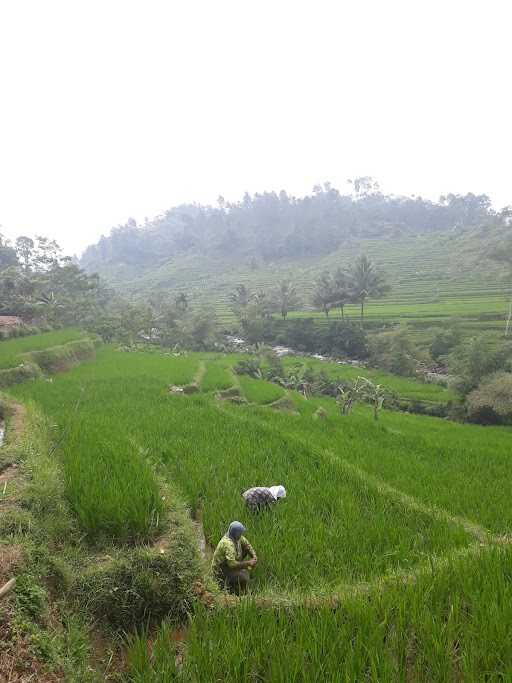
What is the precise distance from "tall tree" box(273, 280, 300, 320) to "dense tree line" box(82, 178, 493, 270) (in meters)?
36.0

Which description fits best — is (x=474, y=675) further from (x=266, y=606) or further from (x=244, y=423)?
(x=244, y=423)

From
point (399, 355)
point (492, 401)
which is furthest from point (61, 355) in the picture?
point (399, 355)

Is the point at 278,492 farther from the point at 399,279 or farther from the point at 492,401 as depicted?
the point at 399,279

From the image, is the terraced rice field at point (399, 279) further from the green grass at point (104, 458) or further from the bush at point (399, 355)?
→ the green grass at point (104, 458)

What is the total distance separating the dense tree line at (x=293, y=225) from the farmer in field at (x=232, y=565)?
74.0 m

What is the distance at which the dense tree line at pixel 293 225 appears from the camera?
8375 cm

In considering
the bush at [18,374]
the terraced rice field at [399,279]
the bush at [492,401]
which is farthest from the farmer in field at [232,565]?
the terraced rice field at [399,279]

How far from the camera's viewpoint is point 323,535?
3932 millimetres

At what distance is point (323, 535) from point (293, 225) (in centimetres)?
9140

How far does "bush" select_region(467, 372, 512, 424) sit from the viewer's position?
14.7m

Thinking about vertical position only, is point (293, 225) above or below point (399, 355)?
above

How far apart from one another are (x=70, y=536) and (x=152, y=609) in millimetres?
1017

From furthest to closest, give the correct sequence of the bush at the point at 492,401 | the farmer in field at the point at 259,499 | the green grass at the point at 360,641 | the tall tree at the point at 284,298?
1. the tall tree at the point at 284,298
2. the bush at the point at 492,401
3. the farmer in field at the point at 259,499
4. the green grass at the point at 360,641

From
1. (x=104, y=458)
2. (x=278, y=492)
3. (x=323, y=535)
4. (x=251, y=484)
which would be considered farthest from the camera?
(x=251, y=484)
